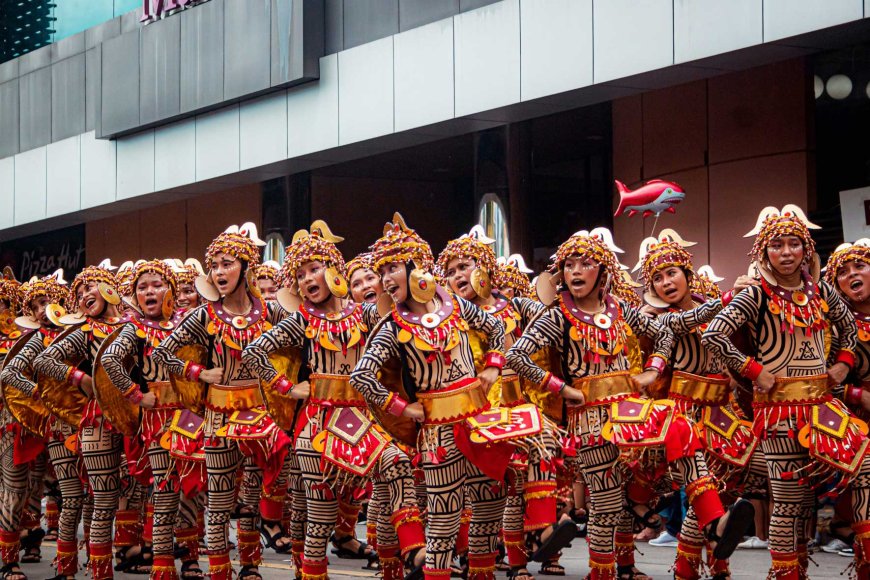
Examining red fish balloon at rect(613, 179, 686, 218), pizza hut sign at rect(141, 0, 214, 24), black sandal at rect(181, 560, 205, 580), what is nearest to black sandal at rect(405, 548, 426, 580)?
black sandal at rect(181, 560, 205, 580)

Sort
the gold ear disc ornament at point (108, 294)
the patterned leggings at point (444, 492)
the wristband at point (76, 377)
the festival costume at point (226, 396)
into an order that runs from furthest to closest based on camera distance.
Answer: the gold ear disc ornament at point (108, 294), the wristband at point (76, 377), the festival costume at point (226, 396), the patterned leggings at point (444, 492)

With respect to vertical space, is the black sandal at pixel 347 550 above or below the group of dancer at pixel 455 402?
below

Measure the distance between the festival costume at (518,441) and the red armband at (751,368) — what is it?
4.21 feet

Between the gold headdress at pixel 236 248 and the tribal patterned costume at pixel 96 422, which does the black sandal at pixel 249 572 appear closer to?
the tribal patterned costume at pixel 96 422

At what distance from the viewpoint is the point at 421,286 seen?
818 centimetres

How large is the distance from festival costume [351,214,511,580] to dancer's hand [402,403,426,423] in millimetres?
26

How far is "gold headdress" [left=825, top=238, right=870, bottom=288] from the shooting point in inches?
359

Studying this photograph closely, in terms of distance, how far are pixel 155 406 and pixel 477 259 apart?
2.72 meters

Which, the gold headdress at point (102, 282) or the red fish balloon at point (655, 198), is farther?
the red fish balloon at point (655, 198)

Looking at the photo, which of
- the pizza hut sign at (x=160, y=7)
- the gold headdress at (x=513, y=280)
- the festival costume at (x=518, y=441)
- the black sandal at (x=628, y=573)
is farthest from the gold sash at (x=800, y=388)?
the pizza hut sign at (x=160, y=7)

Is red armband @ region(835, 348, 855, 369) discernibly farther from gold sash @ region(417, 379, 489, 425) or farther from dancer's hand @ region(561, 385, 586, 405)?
gold sash @ region(417, 379, 489, 425)

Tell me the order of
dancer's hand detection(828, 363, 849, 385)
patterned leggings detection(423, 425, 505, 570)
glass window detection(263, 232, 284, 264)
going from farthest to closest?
1. glass window detection(263, 232, 284, 264)
2. dancer's hand detection(828, 363, 849, 385)
3. patterned leggings detection(423, 425, 505, 570)

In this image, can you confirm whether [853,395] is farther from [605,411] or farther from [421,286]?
[421,286]

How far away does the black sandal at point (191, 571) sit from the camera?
10.9m
